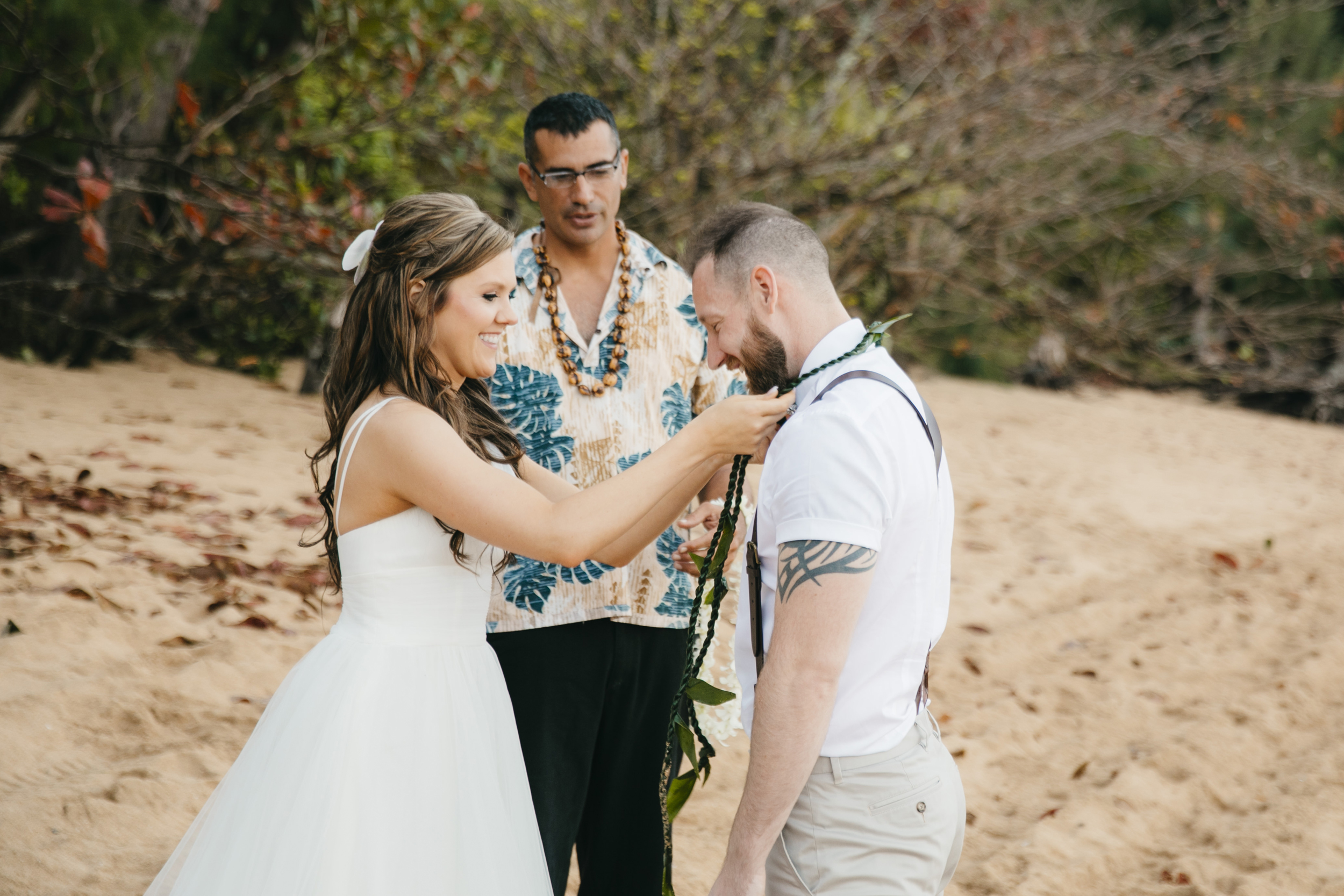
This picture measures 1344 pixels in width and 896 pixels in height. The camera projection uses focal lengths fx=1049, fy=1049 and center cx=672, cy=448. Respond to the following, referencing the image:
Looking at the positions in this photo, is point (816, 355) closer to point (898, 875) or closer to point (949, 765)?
point (949, 765)

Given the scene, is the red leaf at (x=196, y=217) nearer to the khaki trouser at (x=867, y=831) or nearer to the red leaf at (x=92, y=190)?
the red leaf at (x=92, y=190)

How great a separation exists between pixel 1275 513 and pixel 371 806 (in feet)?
33.0

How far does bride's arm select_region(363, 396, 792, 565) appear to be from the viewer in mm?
2102

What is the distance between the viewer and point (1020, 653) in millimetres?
6398

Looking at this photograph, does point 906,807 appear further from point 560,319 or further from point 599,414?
point 560,319

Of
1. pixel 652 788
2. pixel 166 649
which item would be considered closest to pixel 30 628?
pixel 166 649

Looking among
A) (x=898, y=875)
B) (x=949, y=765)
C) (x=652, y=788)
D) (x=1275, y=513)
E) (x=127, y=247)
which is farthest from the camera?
(x=1275, y=513)

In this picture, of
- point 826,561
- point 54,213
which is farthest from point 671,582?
point 54,213

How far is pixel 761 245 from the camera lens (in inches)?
83.9

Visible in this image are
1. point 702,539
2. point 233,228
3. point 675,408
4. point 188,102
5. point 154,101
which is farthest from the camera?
point 154,101

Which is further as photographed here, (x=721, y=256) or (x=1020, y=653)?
(x=1020, y=653)

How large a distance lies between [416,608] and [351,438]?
391mm

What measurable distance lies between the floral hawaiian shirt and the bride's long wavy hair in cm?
53

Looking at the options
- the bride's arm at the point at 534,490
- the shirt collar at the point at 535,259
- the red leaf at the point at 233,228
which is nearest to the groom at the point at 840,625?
the bride's arm at the point at 534,490
